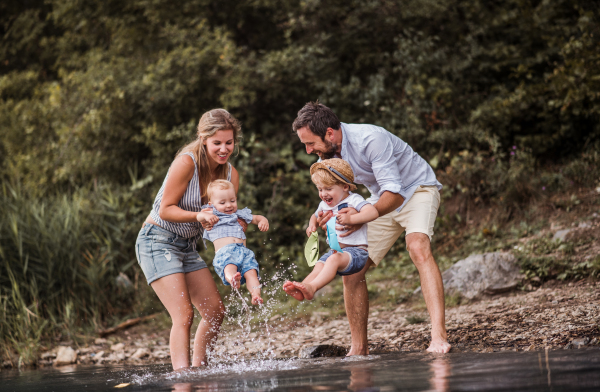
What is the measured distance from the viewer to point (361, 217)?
4.20 m

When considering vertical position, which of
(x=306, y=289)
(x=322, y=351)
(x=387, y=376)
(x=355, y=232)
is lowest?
(x=322, y=351)

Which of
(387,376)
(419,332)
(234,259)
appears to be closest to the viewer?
(387,376)

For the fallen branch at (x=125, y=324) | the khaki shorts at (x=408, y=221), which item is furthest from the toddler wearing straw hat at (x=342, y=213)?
the fallen branch at (x=125, y=324)

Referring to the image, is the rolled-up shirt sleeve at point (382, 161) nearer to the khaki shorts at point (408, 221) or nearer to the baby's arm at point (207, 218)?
the khaki shorts at point (408, 221)

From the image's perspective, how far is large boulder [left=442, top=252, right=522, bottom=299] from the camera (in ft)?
21.9

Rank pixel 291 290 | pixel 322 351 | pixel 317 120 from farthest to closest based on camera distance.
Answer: pixel 322 351 < pixel 317 120 < pixel 291 290

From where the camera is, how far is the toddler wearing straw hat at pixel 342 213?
13.9 ft

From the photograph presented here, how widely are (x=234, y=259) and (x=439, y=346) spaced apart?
1.61 meters

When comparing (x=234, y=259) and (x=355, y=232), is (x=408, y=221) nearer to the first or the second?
(x=355, y=232)

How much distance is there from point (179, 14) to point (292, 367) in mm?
8325

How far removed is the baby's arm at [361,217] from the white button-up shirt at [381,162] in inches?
10.7

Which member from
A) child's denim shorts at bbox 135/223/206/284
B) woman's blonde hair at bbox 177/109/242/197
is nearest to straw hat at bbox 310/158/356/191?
woman's blonde hair at bbox 177/109/242/197

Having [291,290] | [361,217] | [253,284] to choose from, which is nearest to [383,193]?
[361,217]

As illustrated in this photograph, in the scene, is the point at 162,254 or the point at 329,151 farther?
the point at 329,151
